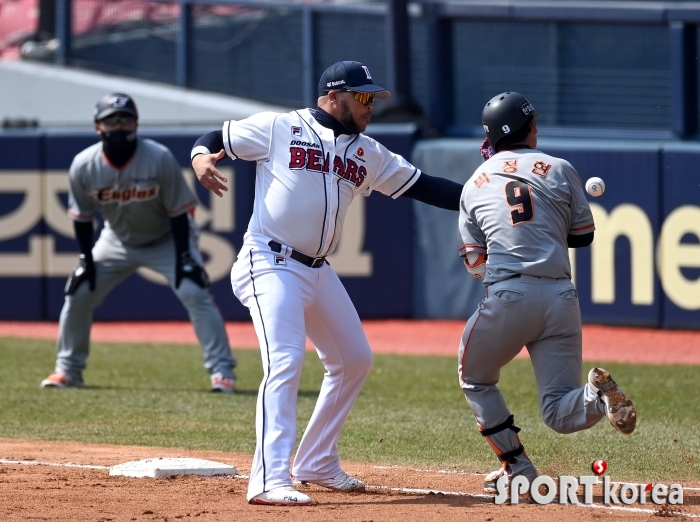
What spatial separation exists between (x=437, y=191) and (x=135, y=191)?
3.81 meters

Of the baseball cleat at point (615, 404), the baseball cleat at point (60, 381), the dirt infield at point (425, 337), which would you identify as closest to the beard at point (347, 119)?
the baseball cleat at point (615, 404)

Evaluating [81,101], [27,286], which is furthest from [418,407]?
[81,101]

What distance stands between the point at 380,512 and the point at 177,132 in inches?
356

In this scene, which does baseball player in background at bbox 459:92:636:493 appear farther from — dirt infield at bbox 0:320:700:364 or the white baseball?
dirt infield at bbox 0:320:700:364

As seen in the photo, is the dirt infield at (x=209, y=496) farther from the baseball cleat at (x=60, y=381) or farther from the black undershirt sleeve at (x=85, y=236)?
the black undershirt sleeve at (x=85, y=236)

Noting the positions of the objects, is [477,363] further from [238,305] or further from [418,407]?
[238,305]

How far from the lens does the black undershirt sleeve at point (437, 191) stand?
18.3 feet

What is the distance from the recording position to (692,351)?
36.0 feet

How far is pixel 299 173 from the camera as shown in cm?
521

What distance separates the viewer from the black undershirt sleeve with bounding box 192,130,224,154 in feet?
17.3

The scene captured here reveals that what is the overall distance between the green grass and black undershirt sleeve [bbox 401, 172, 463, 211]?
1466 mm

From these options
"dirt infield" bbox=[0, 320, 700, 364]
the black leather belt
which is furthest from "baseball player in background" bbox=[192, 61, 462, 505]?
"dirt infield" bbox=[0, 320, 700, 364]

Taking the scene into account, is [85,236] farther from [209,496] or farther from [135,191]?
[209,496]

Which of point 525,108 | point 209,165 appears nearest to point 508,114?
point 525,108
